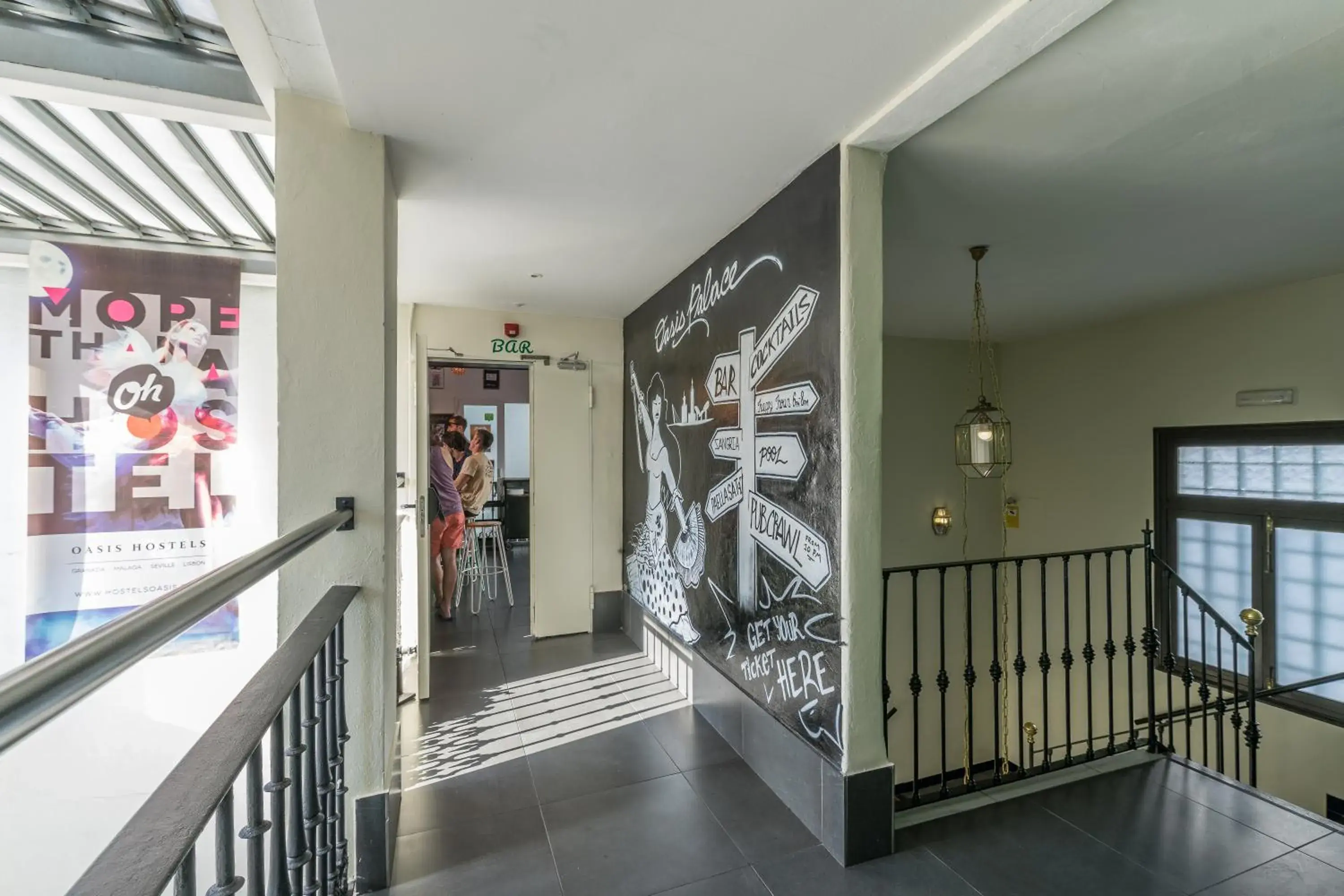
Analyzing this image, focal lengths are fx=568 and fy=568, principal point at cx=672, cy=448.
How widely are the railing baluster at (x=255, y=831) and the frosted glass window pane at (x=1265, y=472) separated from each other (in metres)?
5.16

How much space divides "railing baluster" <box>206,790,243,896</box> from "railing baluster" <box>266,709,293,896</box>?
0.25 meters

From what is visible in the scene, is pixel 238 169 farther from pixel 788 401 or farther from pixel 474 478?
pixel 474 478

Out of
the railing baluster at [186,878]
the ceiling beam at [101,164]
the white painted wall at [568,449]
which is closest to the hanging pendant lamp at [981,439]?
the white painted wall at [568,449]

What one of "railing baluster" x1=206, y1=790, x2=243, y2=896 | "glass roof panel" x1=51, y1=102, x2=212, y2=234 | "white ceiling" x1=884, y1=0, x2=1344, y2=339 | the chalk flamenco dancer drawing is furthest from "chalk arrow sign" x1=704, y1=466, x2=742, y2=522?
"glass roof panel" x1=51, y1=102, x2=212, y2=234

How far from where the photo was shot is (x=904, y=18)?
4.39ft

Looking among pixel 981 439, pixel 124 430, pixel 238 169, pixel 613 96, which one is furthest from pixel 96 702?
pixel 981 439

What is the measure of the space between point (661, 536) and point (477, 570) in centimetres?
277

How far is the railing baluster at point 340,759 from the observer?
5.08 ft

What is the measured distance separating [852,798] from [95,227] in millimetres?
4116

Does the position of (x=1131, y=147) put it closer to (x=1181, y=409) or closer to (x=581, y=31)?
(x=581, y=31)

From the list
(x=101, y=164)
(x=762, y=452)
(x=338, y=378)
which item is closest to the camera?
(x=338, y=378)

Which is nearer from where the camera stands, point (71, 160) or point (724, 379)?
point (71, 160)

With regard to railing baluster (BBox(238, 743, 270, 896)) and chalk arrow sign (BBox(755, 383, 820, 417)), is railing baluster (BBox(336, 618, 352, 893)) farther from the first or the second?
chalk arrow sign (BBox(755, 383, 820, 417))

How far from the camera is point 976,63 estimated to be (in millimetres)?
1445
